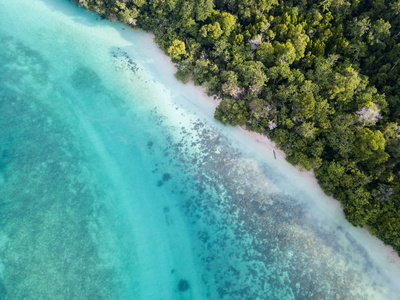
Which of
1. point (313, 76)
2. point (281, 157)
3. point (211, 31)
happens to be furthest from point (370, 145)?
point (211, 31)

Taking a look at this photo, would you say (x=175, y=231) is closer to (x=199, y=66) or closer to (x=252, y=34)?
(x=199, y=66)

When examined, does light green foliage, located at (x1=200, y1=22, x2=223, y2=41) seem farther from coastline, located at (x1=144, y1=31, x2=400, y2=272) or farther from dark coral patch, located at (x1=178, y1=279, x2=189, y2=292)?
dark coral patch, located at (x1=178, y1=279, x2=189, y2=292)

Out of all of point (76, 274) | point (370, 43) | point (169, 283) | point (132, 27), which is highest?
point (370, 43)

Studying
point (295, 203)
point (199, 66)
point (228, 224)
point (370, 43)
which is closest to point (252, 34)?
point (199, 66)

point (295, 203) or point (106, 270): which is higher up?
A: point (295, 203)

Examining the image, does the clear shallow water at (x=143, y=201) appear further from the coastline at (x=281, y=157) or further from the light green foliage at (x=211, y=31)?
the light green foliage at (x=211, y=31)

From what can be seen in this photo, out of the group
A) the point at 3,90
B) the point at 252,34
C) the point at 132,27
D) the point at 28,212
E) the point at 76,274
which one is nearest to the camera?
the point at 76,274

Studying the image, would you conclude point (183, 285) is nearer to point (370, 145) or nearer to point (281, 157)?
point (281, 157)

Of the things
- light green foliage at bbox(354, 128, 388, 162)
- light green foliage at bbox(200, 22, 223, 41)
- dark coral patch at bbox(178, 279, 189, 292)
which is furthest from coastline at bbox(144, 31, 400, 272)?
dark coral patch at bbox(178, 279, 189, 292)

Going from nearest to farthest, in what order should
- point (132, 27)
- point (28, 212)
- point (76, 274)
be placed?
point (76, 274), point (28, 212), point (132, 27)
